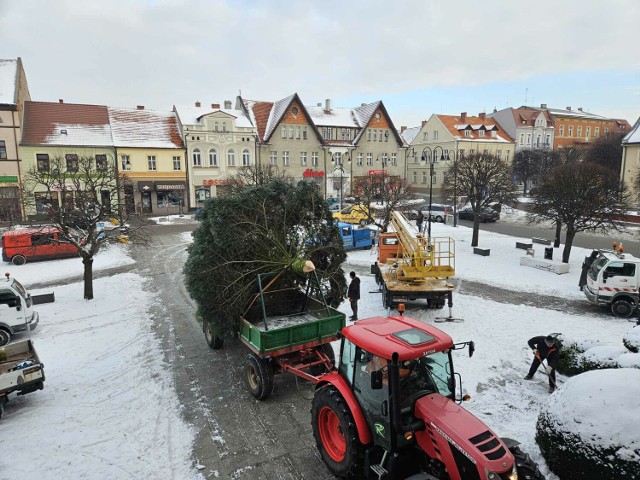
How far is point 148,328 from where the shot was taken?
13.6 m

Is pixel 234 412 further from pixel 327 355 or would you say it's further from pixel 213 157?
pixel 213 157

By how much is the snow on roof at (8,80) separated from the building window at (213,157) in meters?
17.0

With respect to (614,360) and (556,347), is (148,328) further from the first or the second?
(614,360)

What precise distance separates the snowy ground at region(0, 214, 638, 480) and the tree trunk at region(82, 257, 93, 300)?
0.32 meters

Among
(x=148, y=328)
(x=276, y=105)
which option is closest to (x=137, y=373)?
(x=148, y=328)

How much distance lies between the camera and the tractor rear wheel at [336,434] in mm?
6152

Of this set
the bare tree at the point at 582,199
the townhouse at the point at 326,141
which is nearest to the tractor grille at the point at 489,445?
the bare tree at the point at 582,199

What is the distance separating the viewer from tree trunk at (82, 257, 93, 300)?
54.0 feet

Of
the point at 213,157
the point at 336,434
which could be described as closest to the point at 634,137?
the point at 213,157

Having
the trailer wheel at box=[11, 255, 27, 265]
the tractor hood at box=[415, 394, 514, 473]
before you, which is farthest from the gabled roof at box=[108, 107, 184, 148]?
the tractor hood at box=[415, 394, 514, 473]

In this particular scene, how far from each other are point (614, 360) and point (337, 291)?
240 inches

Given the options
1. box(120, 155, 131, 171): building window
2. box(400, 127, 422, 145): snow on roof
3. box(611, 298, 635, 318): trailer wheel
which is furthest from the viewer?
box(400, 127, 422, 145): snow on roof

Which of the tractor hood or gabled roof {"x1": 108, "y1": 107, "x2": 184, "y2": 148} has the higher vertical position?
gabled roof {"x1": 108, "y1": 107, "x2": 184, "y2": 148}

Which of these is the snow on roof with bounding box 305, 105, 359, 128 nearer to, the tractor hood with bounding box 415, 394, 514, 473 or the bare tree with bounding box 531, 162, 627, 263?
the bare tree with bounding box 531, 162, 627, 263
